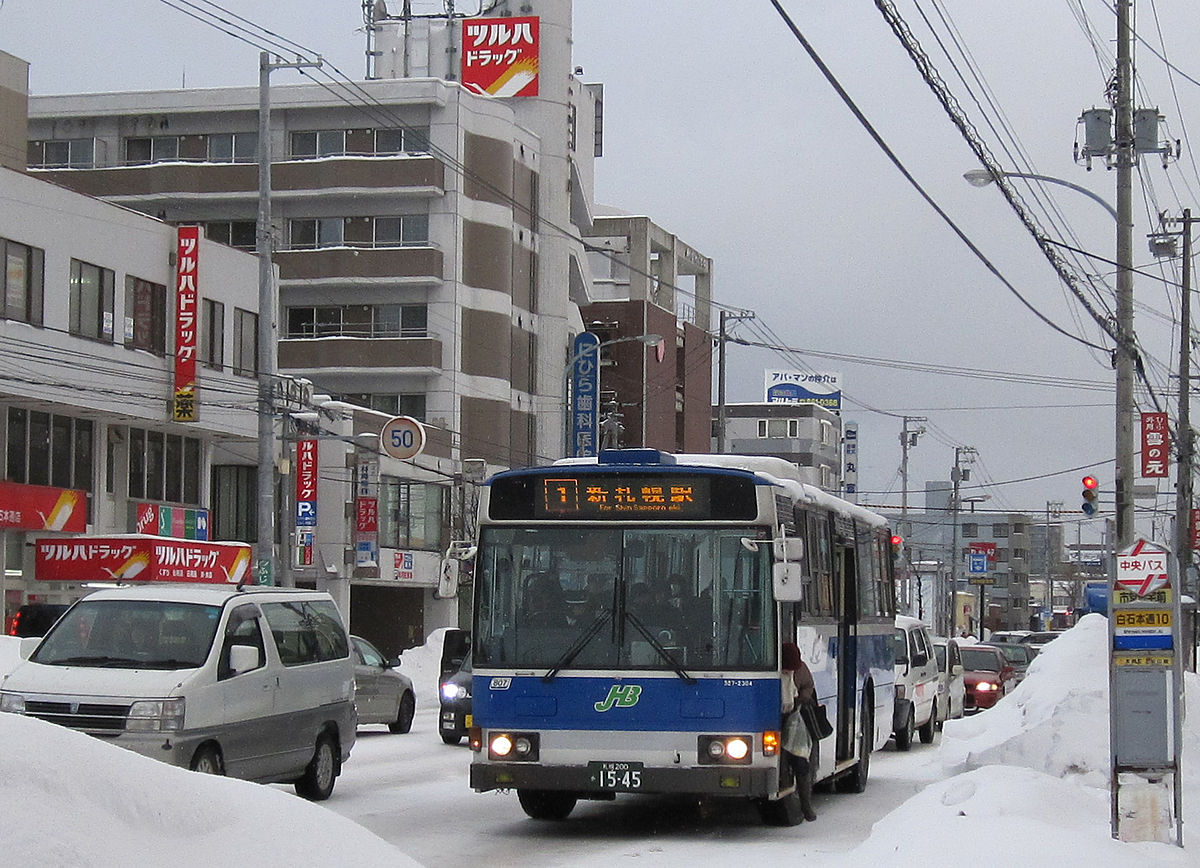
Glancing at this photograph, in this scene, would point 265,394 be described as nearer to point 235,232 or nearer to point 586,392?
point 586,392

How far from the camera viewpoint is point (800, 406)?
424ft

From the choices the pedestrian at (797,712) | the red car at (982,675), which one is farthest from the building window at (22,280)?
the pedestrian at (797,712)

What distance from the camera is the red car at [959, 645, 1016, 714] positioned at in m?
39.3

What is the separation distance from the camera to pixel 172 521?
45.8 metres

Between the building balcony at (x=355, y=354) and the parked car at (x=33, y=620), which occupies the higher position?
the building balcony at (x=355, y=354)

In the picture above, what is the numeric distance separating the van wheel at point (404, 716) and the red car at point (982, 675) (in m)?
14.8

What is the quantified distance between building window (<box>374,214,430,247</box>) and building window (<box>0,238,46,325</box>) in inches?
1001

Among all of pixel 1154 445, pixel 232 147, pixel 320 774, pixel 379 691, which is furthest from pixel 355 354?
pixel 320 774

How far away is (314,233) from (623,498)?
173 ft

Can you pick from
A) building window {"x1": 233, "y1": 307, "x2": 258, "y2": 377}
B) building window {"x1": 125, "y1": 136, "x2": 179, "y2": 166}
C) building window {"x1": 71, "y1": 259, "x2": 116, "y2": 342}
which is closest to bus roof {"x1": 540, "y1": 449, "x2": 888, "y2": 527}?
building window {"x1": 71, "y1": 259, "x2": 116, "y2": 342}

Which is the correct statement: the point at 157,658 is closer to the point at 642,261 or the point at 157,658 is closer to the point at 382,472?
the point at 382,472

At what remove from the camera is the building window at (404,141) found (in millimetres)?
64188

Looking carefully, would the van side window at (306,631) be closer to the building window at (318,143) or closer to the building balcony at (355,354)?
the building balcony at (355,354)

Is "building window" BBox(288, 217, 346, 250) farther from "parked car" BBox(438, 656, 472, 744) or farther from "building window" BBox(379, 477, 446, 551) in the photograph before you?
"parked car" BBox(438, 656, 472, 744)
